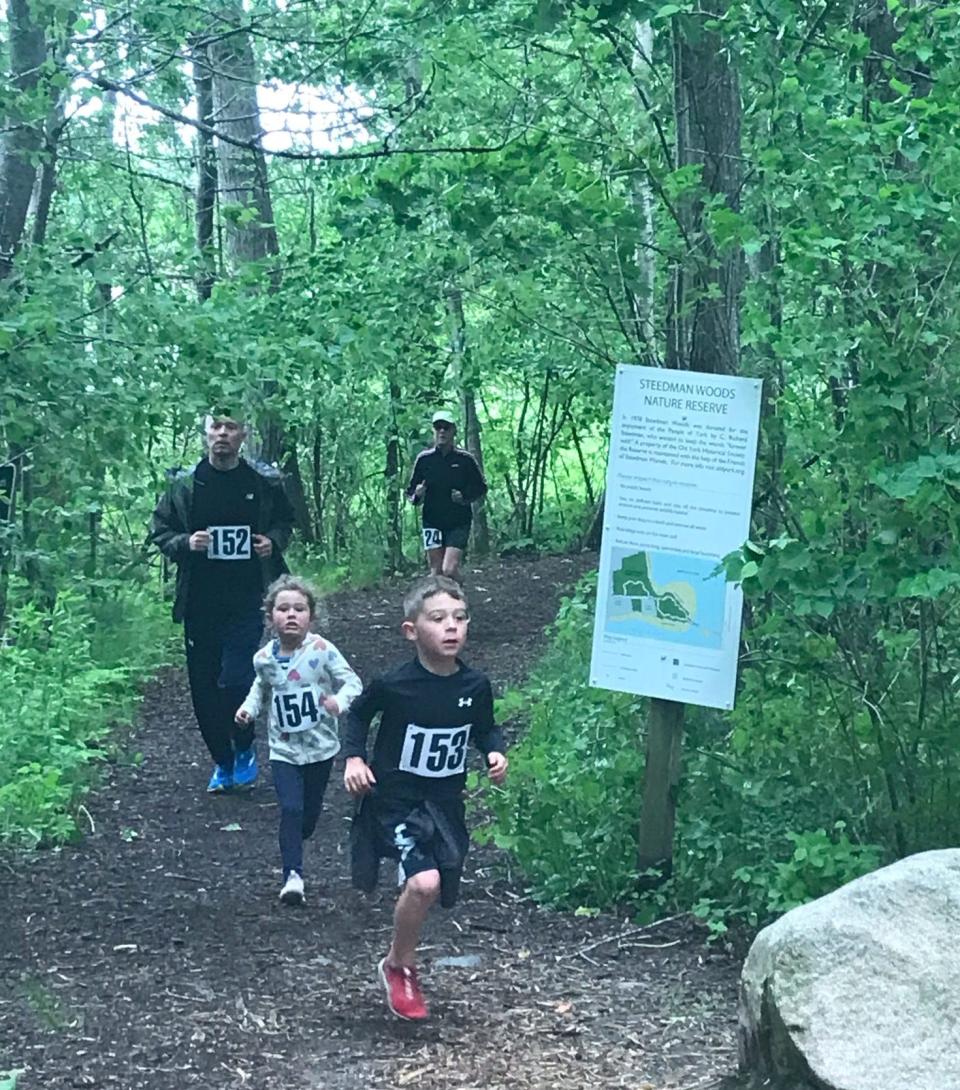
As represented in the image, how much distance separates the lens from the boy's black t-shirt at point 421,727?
5.38m

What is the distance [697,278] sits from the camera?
6.43 metres

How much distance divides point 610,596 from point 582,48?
2446 millimetres

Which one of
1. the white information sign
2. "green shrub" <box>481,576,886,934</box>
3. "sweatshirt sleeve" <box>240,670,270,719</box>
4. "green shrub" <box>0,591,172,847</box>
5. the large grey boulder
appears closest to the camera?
the large grey boulder

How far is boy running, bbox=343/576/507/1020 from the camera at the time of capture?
5.30 m

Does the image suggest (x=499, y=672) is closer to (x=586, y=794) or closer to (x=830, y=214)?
(x=586, y=794)

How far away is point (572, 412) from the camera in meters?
22.2

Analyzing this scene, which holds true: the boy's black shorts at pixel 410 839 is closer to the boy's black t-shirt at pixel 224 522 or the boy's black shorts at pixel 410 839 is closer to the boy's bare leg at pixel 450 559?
the boy's black t-shirt at pixel 224 522

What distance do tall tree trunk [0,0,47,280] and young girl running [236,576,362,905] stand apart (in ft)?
6.62

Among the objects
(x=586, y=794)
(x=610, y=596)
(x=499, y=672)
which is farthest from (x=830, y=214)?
(x=499, y=672)

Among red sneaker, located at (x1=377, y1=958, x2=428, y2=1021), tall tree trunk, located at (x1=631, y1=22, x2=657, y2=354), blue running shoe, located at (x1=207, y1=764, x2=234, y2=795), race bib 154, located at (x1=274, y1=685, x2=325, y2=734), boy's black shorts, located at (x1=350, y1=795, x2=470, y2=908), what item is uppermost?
tall tree trunk, located at (x1=631, y1=22, x2=657, y2=354)

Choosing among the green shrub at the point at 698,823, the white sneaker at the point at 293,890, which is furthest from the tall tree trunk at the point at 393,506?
the white sneaker at the point at 293,890

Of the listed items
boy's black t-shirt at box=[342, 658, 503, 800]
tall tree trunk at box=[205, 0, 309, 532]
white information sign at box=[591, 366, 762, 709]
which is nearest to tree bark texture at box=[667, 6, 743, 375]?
white information sign at box=[591, 366, 762, 709]

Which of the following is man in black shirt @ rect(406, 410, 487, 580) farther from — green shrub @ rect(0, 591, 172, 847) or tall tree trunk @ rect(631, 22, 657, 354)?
tall tree trunk @ rect(631, 22, 657, 354)

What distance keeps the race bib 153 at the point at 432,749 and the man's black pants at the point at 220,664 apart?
11.1 ft
